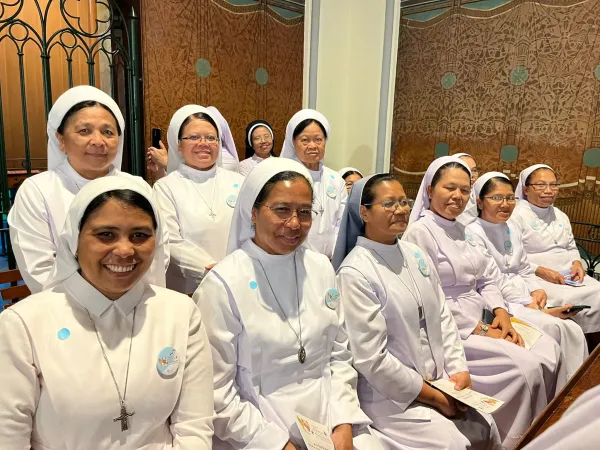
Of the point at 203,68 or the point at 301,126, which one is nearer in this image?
the point at 301,126

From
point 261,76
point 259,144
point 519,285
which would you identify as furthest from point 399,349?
point 261,76

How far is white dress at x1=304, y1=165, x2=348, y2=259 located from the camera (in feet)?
12.8

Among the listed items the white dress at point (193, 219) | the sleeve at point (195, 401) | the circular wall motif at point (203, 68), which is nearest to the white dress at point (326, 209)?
the white dress at point (193, 219)

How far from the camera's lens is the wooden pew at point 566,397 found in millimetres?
1373

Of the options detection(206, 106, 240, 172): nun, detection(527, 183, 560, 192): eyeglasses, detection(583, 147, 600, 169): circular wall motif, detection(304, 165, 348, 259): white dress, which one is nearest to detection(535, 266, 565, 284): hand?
detection(527, 183, 560, 192): eyeglasses

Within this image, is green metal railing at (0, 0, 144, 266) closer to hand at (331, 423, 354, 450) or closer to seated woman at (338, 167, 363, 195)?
seated woman at (338, 167, 363, 195)

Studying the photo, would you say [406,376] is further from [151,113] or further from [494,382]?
[151,113]

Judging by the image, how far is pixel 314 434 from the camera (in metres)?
1.80

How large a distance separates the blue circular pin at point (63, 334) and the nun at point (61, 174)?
35.5 inches

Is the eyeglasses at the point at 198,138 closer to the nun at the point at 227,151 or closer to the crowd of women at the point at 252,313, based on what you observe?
the crowd of women at the point at 252,313

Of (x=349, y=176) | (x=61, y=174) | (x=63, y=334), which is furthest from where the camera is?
(x=349, y=176)

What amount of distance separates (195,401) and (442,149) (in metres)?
6.33

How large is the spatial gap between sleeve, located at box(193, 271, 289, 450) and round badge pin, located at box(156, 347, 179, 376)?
0.25 meters

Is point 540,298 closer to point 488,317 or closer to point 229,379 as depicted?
point 488,317
